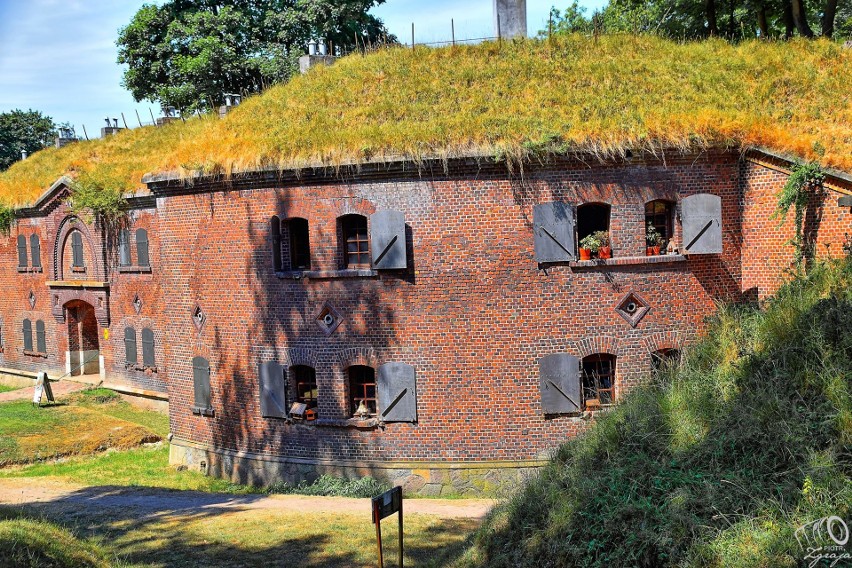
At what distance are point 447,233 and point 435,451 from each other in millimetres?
3996

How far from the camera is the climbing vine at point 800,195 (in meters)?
12.7

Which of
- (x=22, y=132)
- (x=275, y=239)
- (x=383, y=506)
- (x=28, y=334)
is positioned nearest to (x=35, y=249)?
(x=28, y=334)

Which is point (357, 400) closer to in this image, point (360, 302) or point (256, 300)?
point (360, 302)

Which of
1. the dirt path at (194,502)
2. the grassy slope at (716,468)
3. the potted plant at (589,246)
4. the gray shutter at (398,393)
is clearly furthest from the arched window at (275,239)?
the grassy slope at (716,468)

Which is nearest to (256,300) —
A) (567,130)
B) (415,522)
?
(415,522)

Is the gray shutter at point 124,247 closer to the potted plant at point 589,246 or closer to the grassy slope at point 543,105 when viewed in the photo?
the grassy slope at point 543,105

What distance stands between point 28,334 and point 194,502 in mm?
18882

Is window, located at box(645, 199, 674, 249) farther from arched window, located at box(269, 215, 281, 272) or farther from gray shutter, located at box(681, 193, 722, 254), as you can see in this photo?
arched window, located at box(269, 215, 281, 272)

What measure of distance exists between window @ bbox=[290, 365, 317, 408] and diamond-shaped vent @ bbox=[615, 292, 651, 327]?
600 cm

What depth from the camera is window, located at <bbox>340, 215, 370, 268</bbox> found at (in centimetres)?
1474

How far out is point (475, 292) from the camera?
14.0m

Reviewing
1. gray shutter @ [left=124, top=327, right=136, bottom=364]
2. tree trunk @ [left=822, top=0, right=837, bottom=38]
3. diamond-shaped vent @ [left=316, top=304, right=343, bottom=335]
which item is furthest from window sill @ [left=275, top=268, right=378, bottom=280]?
tree trunk @ [left=822, top=0, right=837, bottom=38]

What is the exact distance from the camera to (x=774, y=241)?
1361 centimetres

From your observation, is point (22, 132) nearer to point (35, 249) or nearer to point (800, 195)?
point (35, 249)
